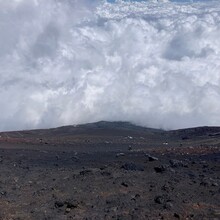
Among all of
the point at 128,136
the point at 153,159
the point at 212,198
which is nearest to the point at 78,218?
the point at 212,198

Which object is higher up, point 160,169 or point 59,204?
point 160,169

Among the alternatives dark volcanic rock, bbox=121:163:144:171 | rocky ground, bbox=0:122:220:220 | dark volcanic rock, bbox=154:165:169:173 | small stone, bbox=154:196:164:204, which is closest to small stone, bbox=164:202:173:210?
rocky ground, bbox=0:122:220:220

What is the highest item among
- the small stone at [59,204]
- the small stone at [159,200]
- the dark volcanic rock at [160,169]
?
the dark volcanic rock at [160,169]

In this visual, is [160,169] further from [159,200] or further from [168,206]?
[168,206]

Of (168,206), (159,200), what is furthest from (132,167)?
(168,206)

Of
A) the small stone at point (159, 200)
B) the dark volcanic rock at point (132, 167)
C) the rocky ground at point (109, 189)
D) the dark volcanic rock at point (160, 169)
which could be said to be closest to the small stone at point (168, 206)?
the rocky ground at point (109, 189)

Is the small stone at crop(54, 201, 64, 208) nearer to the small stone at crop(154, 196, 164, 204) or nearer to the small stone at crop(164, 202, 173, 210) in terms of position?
the small stone at crop(154, 196, 164, 204)

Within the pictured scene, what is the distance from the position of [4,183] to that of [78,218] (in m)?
5.92

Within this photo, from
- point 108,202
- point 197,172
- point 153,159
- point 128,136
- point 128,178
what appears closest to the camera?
point 108,202

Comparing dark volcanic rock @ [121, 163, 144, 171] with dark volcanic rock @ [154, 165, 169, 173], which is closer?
dark volcanic rock @ [154, 165, 169, 173]

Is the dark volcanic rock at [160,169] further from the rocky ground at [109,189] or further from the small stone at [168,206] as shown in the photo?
the small stone at [168,206]

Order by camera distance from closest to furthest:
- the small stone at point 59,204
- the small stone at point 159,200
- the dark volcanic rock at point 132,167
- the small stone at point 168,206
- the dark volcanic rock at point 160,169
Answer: the small stone at point 168,206 < the small stone at point 159,200 < the small stone at point 59,204 < the dark volcanic rock at point 160,169 < the dark volcanic rock at point 132,167

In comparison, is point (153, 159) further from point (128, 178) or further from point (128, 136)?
point (128, 136)

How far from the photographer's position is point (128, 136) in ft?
163
